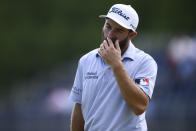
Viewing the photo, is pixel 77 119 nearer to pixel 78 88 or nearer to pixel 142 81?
pixel 78 88

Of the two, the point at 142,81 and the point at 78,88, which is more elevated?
the point at 142,81

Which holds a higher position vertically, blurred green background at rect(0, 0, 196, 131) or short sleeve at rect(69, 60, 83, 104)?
short sleeve at rect(69, 60, 83, 104)

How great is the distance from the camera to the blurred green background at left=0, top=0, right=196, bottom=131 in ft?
85.3

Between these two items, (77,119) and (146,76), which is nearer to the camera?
(146,76)

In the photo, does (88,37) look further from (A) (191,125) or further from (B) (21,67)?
(A) (191,125)

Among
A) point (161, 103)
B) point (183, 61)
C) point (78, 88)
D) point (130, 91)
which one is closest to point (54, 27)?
point (183, 61)

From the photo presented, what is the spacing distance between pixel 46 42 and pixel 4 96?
22.8ft

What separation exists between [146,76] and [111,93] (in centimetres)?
36

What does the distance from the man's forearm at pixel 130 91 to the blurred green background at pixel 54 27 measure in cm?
1946

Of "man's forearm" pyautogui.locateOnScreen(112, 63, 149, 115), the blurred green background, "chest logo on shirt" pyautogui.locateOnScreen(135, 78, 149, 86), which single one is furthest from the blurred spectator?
the blurred green background

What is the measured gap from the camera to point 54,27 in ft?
96.3

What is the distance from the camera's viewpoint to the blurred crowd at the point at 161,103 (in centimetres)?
1230

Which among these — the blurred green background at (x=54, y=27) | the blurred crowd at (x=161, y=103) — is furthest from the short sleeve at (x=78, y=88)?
the blurred green background at (x=54, y=27)

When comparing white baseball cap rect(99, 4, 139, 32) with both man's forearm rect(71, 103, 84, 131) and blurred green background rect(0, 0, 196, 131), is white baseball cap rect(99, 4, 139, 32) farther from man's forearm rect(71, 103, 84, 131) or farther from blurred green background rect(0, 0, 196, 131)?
blurred green background rect(0, 0, 196, 131)
